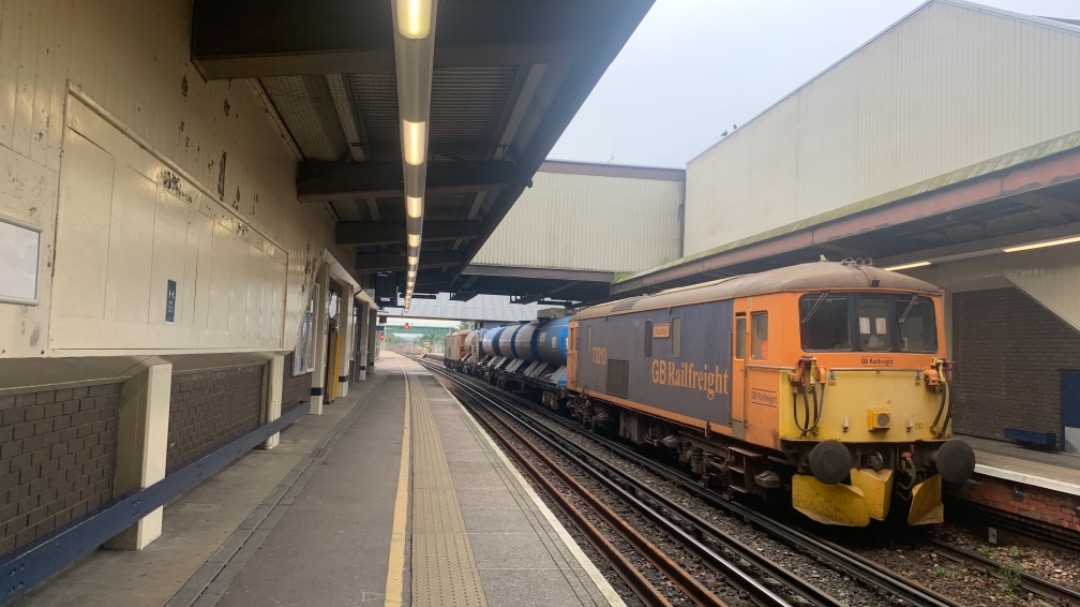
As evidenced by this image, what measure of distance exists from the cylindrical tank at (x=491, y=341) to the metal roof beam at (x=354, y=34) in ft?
72.5

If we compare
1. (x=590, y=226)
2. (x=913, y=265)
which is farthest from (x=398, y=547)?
(x=590, y=226)

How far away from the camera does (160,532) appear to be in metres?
5.50

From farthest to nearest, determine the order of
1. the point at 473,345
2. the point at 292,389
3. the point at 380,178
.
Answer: the point at 473,345 < the point at 292,389 < the point at 380,178

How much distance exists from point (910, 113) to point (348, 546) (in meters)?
14.3

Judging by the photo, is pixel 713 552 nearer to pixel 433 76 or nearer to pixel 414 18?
pixel 414 18

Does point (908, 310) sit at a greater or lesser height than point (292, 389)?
greater

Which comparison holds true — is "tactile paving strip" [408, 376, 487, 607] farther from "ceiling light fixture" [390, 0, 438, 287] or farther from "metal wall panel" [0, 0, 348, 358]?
"ceiling light fixture" [390, 0, 438, 287]

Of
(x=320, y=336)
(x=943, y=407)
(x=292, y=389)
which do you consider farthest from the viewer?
(x=320, y=336)

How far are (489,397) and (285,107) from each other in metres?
18.6

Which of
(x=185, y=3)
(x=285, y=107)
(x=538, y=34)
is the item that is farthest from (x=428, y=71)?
(x=285, y=107)

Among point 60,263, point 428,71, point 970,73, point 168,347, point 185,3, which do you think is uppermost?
point 970,73

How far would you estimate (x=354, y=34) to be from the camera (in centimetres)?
546

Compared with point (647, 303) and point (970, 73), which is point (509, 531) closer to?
point (647, 303)

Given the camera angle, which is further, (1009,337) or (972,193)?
(1009,337)
